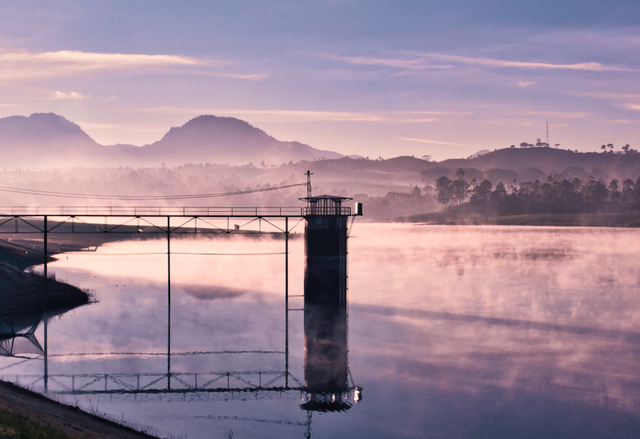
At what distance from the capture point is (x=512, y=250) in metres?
174

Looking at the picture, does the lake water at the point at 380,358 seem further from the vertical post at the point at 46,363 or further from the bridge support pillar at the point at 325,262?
the bridge support pillar at the point at 325,262

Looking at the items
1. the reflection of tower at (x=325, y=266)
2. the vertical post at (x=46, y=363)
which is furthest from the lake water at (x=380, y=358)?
the reflection of tower at (x=325, y=266)

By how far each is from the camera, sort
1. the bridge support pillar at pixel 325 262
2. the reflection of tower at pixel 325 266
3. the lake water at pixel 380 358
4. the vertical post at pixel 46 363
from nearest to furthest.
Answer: the lake water at pixel 380 358
the vertical post at pixel 46 363
the reflection of tower at pixel 325 266
the bridge support pillar at pixel 325 262

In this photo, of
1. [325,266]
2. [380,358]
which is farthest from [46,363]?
[325,266]

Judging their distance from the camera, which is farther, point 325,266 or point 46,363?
point 325,266

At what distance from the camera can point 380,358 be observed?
5903cm

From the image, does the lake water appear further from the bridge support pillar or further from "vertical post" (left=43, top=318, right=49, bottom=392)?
the bridge support pillar

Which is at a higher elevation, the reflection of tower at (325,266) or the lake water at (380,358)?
the reflection of tower at (325,266)

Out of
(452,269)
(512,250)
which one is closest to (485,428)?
(452,269)

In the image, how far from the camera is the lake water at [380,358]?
144 ft

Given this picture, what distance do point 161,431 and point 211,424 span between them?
3461 mm

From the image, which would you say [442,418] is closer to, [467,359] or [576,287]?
[467,359]

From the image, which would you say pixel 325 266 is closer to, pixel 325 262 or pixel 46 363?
pixel 325 262

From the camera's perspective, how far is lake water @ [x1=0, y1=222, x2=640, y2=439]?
43.8m
